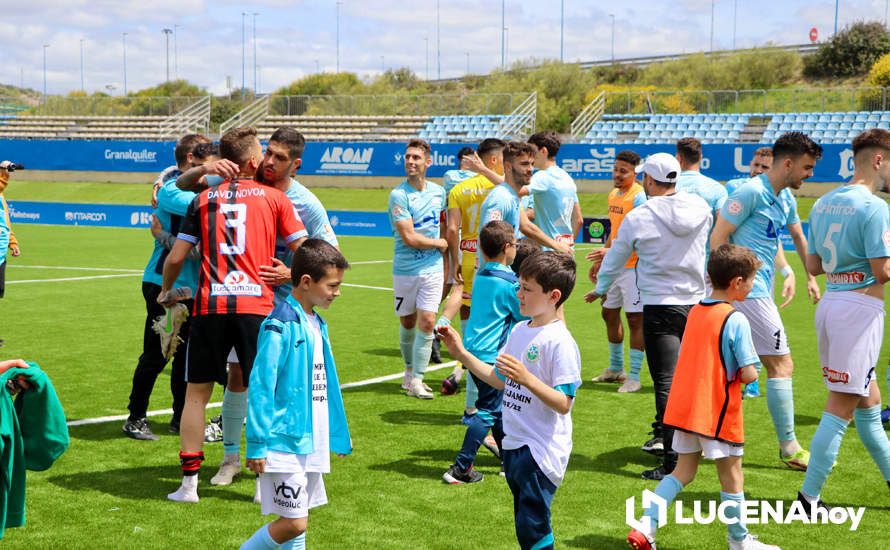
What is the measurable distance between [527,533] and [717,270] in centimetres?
186

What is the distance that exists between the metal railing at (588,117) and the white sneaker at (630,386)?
111ft

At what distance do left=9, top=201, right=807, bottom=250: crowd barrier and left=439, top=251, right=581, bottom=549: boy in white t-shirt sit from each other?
24.2 m

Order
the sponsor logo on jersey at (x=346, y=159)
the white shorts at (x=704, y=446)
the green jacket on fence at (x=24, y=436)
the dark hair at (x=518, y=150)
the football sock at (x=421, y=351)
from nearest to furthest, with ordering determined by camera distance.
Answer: the green jacket on fence at (x=24, y=436) < the white shorts at (x=704, y=446) < the dark hair at (x=518, y=150) < the football sock at (x=421, y=351) < the sponsor logo on jersey at (x=346, y=159)

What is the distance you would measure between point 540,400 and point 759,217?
128 inches

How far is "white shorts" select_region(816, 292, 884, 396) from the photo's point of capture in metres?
5.82

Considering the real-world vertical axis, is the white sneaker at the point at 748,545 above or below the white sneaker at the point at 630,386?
above

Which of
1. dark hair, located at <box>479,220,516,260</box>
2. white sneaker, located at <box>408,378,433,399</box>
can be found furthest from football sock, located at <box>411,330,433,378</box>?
dark hair, located at <box>479,220,516,260</box>

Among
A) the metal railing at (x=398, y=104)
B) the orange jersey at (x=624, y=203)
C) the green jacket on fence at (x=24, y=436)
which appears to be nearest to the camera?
the green jacket on fence at (x=24, y=436)

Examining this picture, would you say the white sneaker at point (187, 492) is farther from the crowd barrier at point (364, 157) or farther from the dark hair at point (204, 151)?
the crowd barrier at point (364, 157)

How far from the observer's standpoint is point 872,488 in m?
6.50

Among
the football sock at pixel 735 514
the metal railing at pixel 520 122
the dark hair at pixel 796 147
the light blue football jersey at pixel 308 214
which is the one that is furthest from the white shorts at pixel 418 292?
the metal railing at pixel 520 122

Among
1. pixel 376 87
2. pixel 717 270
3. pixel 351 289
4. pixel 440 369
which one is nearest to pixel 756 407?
pixel 440 369

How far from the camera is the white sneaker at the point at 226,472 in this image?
648 cm

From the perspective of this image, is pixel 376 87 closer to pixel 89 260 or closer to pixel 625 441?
pixel 89 260
